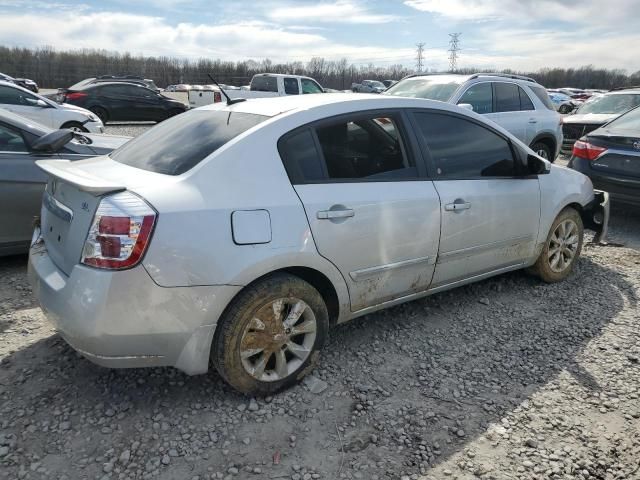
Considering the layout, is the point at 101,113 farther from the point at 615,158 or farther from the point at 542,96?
the point at 615,158

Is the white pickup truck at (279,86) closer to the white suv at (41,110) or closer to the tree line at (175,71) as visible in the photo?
the white suv at (41,110)

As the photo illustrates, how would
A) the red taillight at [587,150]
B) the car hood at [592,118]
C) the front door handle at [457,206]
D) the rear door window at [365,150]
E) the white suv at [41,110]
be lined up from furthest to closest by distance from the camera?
the car hood at [592,118] → the white suv at [41,110] → the red taillight at [587,150] → the front door handle at [457,206] → the rear door window at [365,150]

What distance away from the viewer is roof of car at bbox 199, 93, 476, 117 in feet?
9.71

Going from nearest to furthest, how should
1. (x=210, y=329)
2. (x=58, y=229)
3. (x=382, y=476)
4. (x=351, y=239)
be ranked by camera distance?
1. (x=382, y=476)
2. (x=210, y=329)
3. (x=58, y=229)
4. (x=351, y=239)

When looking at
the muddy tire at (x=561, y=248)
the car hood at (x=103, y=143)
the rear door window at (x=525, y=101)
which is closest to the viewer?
the muddy tire at (x=561, y=248)

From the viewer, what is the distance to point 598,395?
9.46 feet

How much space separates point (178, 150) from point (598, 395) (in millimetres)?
2803

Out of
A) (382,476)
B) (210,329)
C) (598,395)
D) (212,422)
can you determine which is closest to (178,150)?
(210,329)

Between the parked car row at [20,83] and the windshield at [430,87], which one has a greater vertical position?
the parked car row at [20,83]

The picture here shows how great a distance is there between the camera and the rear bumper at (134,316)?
89.2 inches

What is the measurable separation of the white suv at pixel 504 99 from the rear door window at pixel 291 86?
8.82 m

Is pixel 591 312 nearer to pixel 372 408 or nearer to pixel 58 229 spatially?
pixel 372 408

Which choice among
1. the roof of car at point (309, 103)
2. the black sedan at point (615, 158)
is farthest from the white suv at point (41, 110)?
the black sedan at point (615, 158)

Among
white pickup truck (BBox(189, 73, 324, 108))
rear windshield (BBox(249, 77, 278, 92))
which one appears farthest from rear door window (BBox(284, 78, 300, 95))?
rear windshield (BBox(249, 77, 278, 92))
